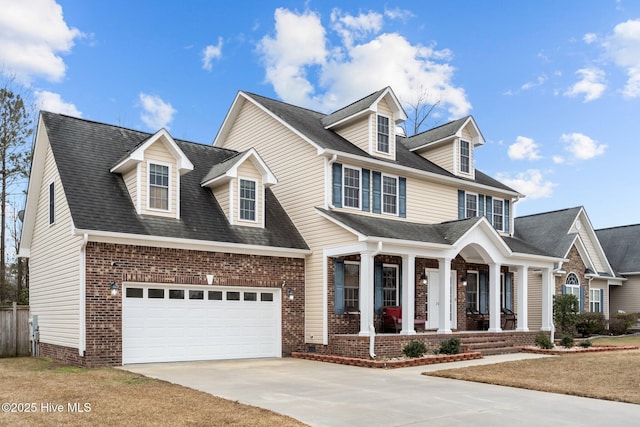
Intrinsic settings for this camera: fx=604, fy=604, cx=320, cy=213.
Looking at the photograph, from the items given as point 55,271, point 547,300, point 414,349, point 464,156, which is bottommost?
point 414,349

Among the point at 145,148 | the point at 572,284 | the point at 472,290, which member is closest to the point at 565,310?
the point at 572,284

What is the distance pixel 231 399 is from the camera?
10.1 meters

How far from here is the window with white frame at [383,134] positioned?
21.1 meters

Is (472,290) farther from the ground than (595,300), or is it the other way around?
(472,290)

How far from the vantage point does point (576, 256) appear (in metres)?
30.7

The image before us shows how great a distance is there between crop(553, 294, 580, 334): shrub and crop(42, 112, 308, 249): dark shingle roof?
13.3 metres


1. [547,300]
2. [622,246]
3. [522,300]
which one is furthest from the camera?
[622,246]

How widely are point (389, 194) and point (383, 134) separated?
2.16 metres

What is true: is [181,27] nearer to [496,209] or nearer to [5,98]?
[5,98]

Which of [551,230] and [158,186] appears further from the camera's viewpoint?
[551,230]

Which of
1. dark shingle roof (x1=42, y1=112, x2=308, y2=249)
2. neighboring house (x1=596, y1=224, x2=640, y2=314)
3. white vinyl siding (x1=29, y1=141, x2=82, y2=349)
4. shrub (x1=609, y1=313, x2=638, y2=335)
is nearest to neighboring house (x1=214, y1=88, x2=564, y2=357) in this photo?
dark shingle roof (x1=42, y1=112, x2=308, y2=249)

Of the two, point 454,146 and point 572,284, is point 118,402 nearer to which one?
point 454,146

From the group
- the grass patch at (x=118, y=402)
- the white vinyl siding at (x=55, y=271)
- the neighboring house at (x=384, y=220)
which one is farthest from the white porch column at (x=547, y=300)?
the white vinyl siding at (x=55, y=271)

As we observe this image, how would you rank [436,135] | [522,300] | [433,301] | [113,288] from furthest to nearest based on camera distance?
1. [436,135]
2. [522,300]
3. [433,301]
4. [113,288]
